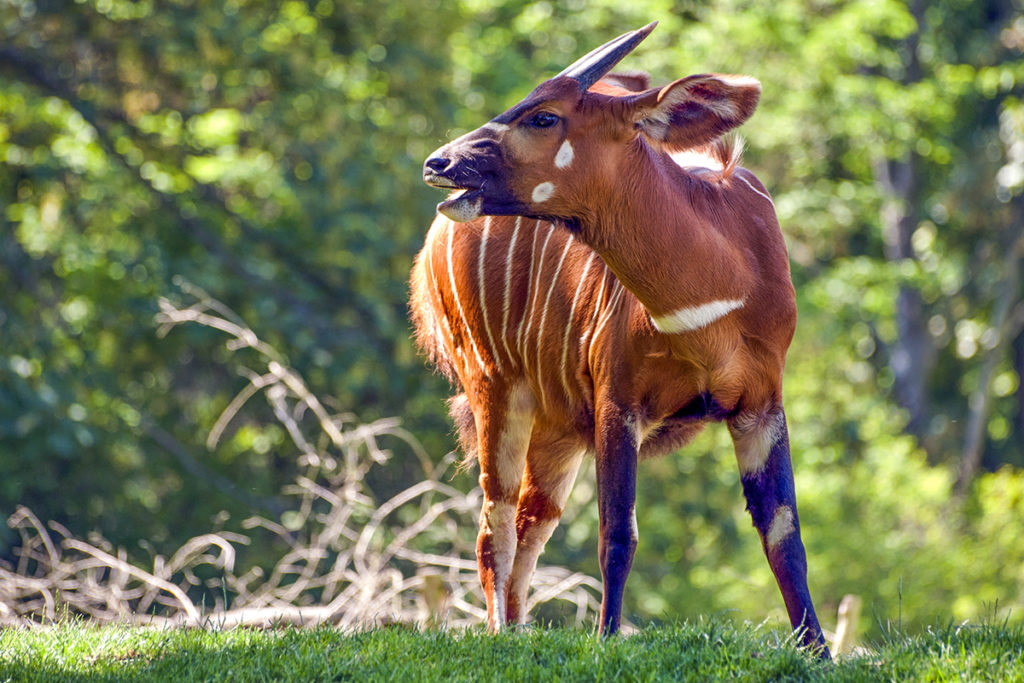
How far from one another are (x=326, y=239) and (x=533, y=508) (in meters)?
8.07

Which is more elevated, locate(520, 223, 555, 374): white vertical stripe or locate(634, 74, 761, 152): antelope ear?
locate(634, 74, 761, 152): antelope ear

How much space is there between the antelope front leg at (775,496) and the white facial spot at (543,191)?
1.12 m

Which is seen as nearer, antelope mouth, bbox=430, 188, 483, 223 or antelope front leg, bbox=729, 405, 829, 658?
antelope mouth, bbox=430, 188, 483, 223

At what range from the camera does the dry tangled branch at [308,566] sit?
770cm

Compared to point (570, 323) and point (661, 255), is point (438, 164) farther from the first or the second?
point (570, 323)

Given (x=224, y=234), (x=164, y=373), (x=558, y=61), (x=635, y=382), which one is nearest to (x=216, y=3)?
(x=224, y=234)

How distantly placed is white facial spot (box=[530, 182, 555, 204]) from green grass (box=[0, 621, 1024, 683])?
5.16 feet

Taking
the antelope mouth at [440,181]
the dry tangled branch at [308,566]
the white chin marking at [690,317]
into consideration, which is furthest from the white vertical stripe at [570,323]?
the dry tangled branch at [308,566]

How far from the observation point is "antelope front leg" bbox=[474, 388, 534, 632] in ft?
19.2

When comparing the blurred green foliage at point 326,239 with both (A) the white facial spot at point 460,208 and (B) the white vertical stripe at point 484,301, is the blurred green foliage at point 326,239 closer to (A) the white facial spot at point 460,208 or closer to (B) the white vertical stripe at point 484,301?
(B) the white vertical stripe at point 484,301

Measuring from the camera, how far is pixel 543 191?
474cm

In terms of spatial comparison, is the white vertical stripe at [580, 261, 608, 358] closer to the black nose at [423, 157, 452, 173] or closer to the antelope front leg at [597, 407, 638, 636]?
the antelope front leg at [597, 407, 638, 636]

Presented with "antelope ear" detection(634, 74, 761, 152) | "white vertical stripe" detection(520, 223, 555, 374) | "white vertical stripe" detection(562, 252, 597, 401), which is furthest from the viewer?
"white vertical stripe" detection(520, 223, 555, 374)

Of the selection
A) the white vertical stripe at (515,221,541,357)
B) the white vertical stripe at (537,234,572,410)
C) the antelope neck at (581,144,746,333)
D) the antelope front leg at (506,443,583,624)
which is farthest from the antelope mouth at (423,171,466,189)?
the antelope front leg at (506,443,583,624)
